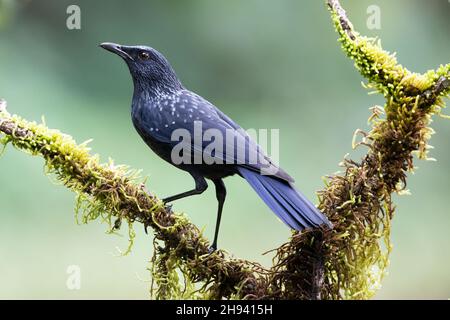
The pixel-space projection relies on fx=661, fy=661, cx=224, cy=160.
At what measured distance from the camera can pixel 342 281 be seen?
297cm

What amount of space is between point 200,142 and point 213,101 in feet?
8.73

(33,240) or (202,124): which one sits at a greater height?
(202,124)

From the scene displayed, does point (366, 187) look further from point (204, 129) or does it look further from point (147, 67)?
point (147, 67)

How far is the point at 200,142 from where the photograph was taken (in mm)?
3379

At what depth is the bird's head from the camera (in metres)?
3.78

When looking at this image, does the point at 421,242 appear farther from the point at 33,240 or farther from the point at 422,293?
the point at 33,240

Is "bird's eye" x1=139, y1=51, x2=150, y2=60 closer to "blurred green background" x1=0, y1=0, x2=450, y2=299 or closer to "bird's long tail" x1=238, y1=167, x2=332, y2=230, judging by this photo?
"bird's long tail" x1=238, y1=167, x2=332, y2=230

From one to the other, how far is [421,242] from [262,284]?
295cm

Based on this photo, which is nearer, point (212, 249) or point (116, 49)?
point (212, 249)

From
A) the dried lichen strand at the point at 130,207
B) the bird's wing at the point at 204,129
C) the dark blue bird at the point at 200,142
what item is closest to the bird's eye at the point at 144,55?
the dark blue bird at the point at 200,142

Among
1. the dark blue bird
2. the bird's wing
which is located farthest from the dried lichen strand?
the bird's wing

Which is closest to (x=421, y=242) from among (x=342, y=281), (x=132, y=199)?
(x=342, y=281)

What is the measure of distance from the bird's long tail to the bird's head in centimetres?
84

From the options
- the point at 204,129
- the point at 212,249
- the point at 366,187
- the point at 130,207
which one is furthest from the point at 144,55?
the point at 366,187
